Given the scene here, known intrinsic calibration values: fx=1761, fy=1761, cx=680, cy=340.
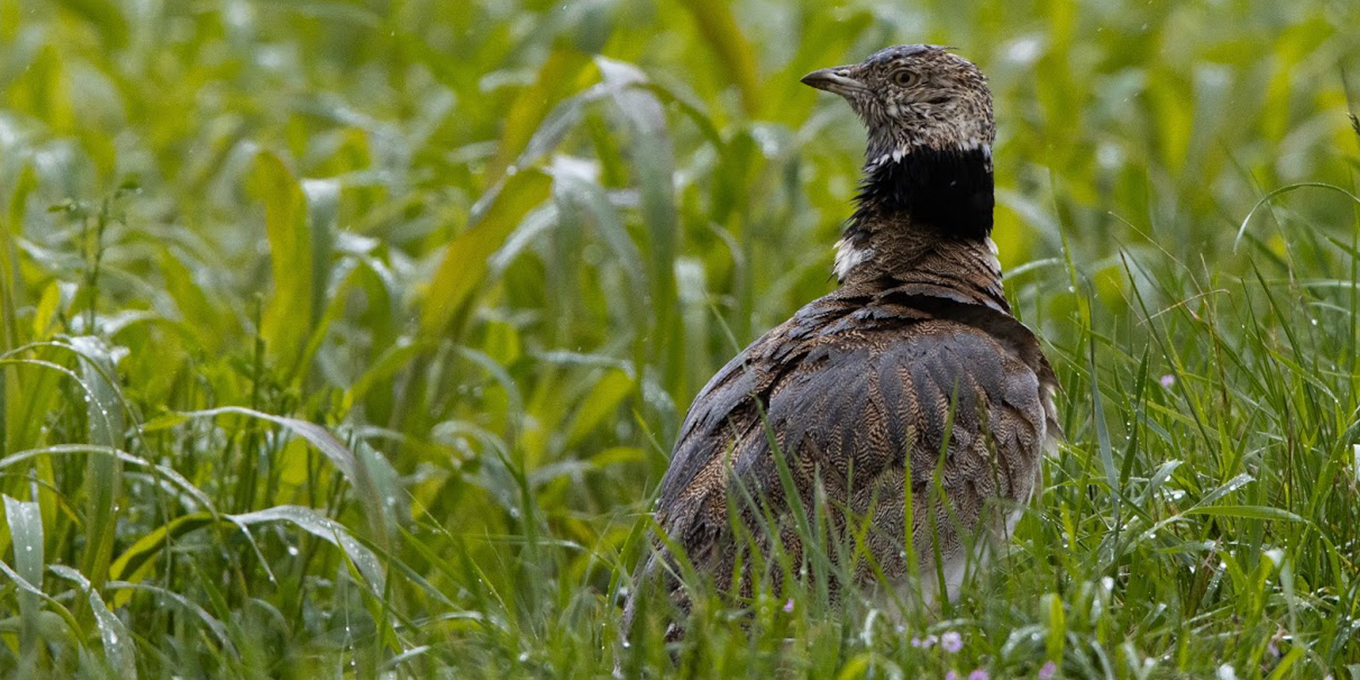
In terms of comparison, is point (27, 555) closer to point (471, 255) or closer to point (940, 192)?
point (471, 255)

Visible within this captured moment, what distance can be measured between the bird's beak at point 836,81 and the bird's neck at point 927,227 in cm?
28

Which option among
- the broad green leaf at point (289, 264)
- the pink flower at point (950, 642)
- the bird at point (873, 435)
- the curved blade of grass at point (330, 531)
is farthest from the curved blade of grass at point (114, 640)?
the pink flower at point (950, 642)

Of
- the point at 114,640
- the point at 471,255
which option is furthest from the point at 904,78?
the point at 114,640

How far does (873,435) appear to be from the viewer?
135 inches

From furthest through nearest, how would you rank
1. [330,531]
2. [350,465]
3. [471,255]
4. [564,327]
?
[564,327], [471,255], [350,465], [330,531]

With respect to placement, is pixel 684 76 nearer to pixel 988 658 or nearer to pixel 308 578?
pixel 308 578

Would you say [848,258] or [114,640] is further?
[848,258]

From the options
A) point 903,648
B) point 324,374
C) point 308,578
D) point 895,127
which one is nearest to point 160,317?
point 324,374

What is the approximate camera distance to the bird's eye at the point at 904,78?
4.18 meters

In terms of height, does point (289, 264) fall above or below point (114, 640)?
above

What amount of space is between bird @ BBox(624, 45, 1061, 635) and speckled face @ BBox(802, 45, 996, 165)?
0.28m

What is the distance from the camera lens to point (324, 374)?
196 inches

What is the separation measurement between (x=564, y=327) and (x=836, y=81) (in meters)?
1.54

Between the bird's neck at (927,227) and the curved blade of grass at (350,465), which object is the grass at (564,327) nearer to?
the curved blade of grass at (350,465)
